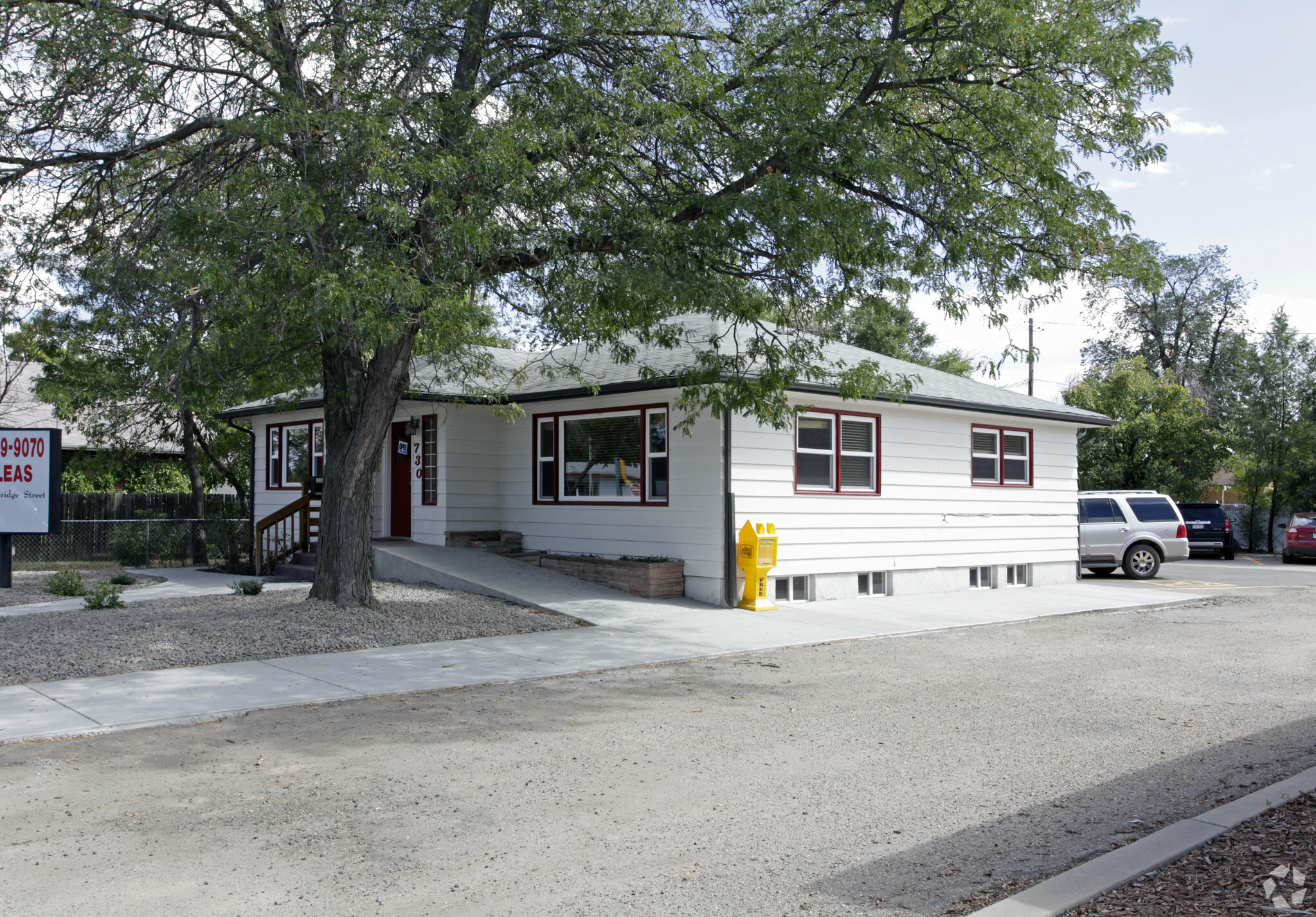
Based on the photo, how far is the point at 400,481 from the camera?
1845cm

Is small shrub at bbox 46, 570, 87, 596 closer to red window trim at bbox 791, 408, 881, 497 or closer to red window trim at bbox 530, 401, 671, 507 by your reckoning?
red window trim at bbox 530, 401, 671, 507

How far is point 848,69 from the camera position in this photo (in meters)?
10.5

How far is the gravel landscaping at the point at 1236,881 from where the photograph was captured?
150 inches

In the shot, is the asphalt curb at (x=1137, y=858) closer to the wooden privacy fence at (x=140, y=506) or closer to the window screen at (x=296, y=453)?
the window screen at (x=296, y=453)

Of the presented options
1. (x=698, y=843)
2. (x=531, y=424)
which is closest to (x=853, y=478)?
(x=531, y=424)

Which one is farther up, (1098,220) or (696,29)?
(696,29)

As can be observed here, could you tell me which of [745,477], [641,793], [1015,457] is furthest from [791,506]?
[641,793]

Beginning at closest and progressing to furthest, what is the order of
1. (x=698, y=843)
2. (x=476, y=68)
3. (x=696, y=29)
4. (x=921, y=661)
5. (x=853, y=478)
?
(x=698, y=843), (x=921, y=661), (x=476, y=68), (x=696, y=29), (x=853, y=478)

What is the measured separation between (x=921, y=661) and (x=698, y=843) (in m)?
6.13

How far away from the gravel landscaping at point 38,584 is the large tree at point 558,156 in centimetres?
478

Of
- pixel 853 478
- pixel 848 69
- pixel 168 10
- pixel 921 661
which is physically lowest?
pixel 921 661

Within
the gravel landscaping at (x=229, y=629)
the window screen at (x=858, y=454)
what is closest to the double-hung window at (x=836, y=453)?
the window screen at (x=858, y=454)

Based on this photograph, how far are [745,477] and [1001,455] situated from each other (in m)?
7.01

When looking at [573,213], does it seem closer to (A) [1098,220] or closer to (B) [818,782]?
(A) [1098,220]
